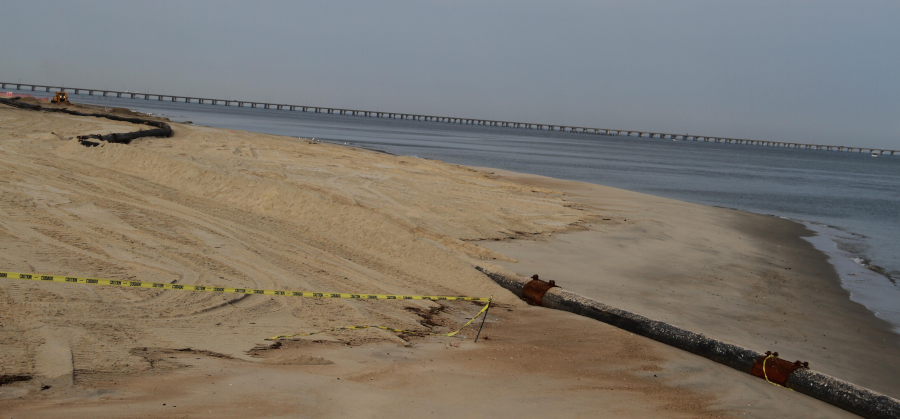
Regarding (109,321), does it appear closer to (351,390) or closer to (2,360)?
(2,360)

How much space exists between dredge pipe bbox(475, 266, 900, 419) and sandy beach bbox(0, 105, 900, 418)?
0.52 ft

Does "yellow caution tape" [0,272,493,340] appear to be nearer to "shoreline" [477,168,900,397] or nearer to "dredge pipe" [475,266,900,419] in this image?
"dredge pipe" [475,266,900,419]

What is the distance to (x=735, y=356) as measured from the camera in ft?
23.0

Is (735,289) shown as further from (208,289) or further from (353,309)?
(208,289)

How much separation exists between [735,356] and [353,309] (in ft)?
13.9

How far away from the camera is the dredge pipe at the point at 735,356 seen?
6.11 m

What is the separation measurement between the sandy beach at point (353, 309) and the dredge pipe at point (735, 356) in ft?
0.52

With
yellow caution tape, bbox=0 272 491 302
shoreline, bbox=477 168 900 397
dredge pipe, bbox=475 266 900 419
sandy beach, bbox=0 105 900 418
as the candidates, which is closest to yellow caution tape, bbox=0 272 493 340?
yellow caution tape, bbox=0 272 491 302

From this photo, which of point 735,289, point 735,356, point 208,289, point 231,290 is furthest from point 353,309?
point 735,289

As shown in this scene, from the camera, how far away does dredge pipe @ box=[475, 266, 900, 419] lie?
6.11m

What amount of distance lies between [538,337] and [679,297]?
430cm

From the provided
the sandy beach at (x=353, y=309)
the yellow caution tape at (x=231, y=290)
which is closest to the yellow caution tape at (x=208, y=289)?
the yellow caution tape at (x=231, y=290)

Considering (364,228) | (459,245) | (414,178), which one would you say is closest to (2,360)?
(364,228)

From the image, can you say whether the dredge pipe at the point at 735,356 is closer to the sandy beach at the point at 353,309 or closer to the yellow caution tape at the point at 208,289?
the sandy beach at the point at 353,309
